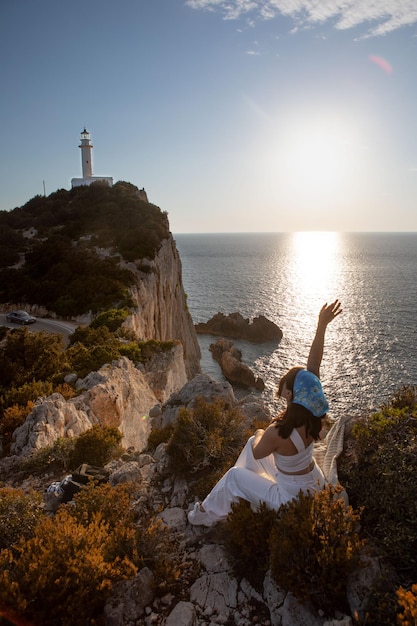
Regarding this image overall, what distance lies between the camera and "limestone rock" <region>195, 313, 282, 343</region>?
194 ft

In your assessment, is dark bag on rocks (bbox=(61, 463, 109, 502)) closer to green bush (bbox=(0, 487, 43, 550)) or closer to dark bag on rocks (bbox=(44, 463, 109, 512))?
dark bag on rocks (bbox=(44, 463, 109, 512))

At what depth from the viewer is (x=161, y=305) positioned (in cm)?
3519

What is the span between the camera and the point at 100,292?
28.7m

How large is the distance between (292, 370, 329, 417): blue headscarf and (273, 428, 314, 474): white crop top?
0.34 m

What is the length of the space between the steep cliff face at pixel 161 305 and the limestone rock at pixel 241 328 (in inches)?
569

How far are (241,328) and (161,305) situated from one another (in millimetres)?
27626

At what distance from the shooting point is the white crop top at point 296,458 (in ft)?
14.7

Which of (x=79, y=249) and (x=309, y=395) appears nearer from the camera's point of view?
(x=309, y=395)

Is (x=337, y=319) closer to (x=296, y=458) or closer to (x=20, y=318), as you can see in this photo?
(x=20, y=318)

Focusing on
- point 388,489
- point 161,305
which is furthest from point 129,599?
point 161,305

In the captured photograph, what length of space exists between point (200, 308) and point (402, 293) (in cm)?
4562

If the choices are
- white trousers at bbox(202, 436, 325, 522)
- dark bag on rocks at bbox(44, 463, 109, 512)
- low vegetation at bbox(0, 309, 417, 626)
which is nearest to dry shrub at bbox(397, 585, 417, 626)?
low vegetation at bbox(0, 309, 417, 626)

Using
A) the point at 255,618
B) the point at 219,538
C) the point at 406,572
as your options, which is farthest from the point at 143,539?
the point at 406,572

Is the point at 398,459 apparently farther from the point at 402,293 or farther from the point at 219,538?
the point at 402,293
